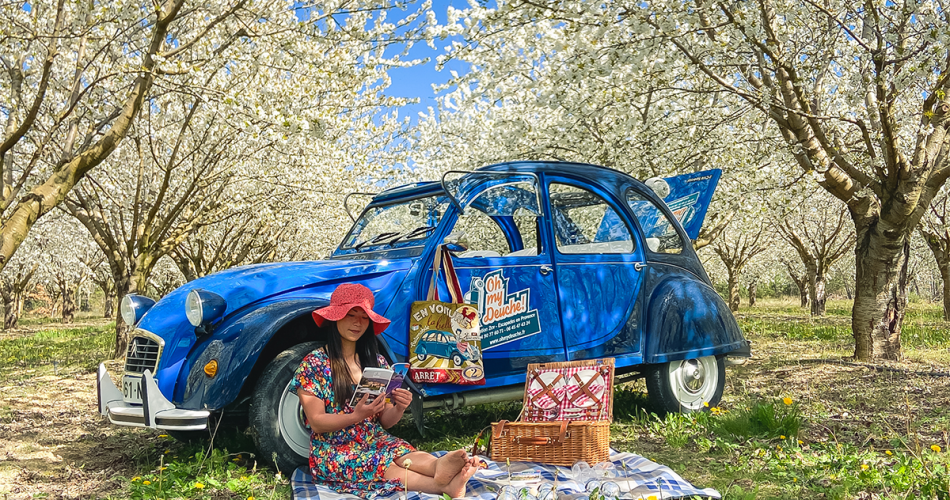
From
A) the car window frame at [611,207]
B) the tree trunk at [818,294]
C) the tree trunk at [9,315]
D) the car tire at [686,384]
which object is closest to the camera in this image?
the car window frame at [611,207]

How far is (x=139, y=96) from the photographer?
7.10 meters

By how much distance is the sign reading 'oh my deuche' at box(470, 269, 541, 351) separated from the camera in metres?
5.00

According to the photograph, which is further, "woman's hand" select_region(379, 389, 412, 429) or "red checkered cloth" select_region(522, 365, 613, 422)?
"red checkered cloth" select_region(522, 365, 613, 422)

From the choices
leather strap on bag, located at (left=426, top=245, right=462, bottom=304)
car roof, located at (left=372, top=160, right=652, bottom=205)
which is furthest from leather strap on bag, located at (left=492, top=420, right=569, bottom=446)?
car roof, located at (left=372, top=160, right=652, bottom=205)

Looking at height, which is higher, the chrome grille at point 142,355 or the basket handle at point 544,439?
the chrome grille at point 142,355

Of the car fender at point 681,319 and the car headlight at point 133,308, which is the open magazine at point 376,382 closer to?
the car headlight at point 133,308

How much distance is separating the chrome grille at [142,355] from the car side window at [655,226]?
12.2 feet

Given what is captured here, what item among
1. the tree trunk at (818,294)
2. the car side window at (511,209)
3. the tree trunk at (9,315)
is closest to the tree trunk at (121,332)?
the car side window at (511,209)

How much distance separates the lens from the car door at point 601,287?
5.34m

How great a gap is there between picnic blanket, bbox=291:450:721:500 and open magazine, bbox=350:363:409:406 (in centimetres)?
52

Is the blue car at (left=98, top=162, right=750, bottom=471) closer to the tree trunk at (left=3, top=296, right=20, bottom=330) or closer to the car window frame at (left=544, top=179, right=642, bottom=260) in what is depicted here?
the car window frame at (left=544, top=179, right=642, bottom=260)

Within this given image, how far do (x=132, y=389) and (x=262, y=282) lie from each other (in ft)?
3.25

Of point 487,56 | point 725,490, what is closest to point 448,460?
point 725,490

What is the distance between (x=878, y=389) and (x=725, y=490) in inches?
145
